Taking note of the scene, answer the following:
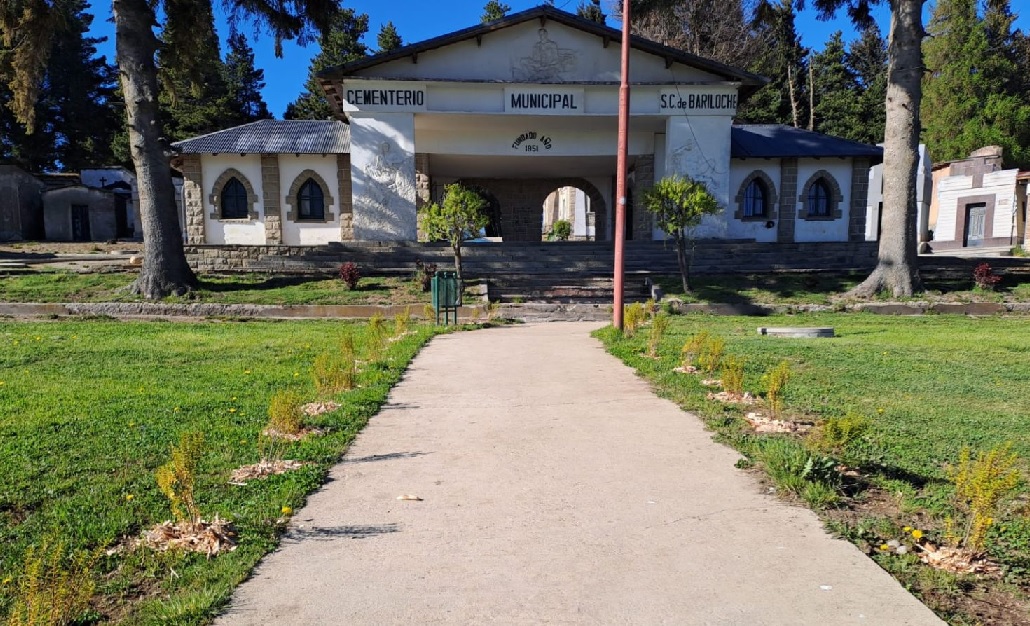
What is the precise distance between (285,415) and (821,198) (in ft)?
84.7

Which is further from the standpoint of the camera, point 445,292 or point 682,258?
point 682,258

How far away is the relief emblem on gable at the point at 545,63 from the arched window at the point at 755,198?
28.9ft

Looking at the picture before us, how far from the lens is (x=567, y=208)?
4619cm

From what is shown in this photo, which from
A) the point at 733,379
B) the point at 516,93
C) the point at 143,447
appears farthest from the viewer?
the point at 516,93

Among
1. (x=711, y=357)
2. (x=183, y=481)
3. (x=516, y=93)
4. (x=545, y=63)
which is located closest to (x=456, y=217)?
(x=516, y=93)

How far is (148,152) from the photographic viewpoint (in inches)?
636

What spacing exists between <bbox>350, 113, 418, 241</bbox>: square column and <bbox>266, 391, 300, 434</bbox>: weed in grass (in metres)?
16.9

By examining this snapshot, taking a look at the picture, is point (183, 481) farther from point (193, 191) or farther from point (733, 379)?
point (193, 191)

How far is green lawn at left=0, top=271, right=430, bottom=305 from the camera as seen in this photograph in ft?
53.1

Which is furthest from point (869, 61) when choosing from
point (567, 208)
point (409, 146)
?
point (409, 146)

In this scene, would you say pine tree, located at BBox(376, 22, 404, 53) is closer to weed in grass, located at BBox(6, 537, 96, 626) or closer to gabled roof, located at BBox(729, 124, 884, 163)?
gabled roof, located at BBox(729, 124, 884, 163)

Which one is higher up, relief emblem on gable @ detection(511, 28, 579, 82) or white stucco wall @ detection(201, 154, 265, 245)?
relief emblem on gable @ detection(511, 28, 579, 82)

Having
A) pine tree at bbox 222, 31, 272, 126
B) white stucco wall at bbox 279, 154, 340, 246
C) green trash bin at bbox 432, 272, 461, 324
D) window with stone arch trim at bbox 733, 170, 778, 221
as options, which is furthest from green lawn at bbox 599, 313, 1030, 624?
pine tree at bbox 222, 31, 272, 126

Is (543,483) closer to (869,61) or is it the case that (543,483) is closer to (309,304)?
(309,304)
